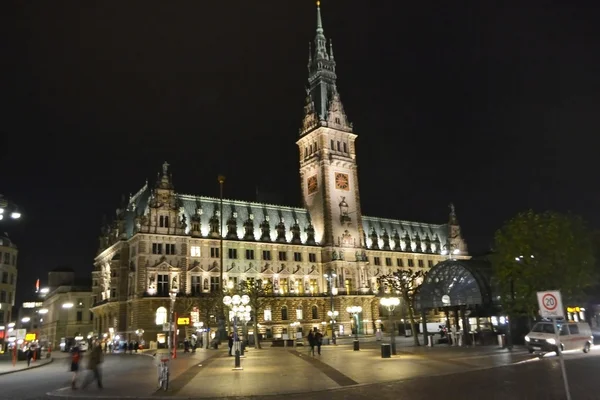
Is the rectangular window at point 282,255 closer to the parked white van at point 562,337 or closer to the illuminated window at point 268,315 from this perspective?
the illuminated window at point 268,315

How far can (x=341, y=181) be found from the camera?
107250 mm

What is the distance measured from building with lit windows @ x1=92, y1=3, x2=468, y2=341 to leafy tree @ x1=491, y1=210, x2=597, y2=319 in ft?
141

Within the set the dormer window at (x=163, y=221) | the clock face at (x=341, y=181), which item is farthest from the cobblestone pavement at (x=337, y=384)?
the clock face at (x=341, y=181)

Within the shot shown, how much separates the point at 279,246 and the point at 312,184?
56.2 feet

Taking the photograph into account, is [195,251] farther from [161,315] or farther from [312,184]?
[312,184]

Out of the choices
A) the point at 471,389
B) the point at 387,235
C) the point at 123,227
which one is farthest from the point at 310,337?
the point at 387,235

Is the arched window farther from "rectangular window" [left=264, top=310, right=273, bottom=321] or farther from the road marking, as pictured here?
the road marking

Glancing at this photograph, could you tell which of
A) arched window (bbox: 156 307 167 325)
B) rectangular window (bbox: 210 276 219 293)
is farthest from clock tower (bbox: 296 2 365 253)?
arched window (bbox: 156 307 167 325)

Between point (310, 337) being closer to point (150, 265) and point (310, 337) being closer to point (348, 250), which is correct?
point (150, 265)

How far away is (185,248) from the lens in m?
87.2

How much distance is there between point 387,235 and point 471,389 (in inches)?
3998

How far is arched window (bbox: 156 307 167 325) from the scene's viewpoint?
8044 centimetres

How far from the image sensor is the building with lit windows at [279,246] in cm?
8462

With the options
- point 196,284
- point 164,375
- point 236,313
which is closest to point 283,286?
point 196,284
